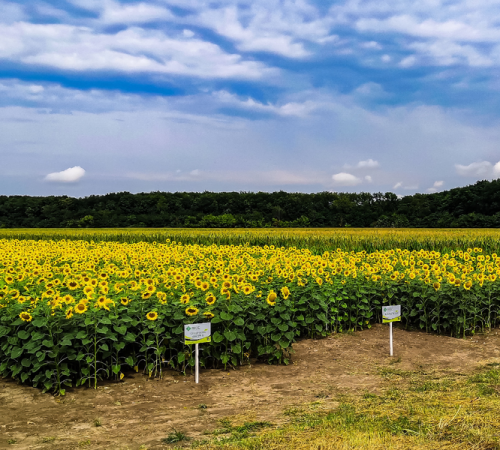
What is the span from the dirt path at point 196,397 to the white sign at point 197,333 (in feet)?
1.80

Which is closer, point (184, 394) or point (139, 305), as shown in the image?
point (184, 394)

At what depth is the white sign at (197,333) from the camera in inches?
225

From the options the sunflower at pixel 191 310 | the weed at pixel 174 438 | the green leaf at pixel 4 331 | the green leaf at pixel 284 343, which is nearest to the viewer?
the weed at pixel 174 438

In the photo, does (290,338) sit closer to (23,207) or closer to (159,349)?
(159,349)

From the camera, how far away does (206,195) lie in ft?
221

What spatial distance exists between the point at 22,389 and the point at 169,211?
5999 cm

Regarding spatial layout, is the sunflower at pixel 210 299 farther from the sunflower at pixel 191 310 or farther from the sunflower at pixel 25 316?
the sunflower at pixel 25 316

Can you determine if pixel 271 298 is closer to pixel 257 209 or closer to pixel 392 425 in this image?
pixel 392 425

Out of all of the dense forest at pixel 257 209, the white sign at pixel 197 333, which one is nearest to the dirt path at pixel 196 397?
the white sign at pixel 197 333

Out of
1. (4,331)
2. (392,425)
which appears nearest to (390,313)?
(392,425)

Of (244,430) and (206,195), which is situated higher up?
(206,195)

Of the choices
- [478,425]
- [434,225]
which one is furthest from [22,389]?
[434,225]

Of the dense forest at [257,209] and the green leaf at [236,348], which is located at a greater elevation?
the dense forest at [257,209]

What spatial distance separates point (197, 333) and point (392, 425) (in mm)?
2464
